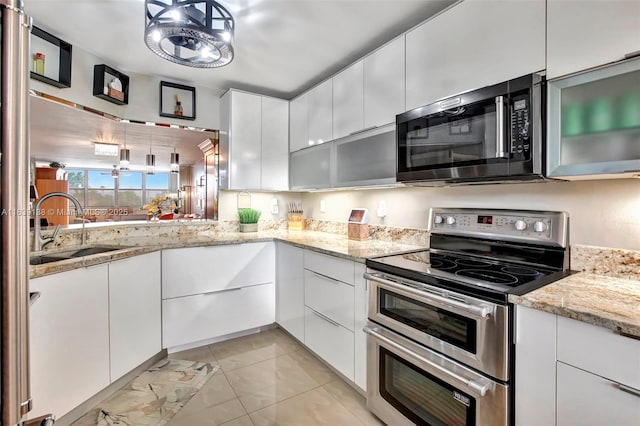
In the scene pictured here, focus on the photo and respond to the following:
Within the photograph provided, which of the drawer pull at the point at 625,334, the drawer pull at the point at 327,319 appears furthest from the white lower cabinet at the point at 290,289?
the drawer pull at the point at 625,334

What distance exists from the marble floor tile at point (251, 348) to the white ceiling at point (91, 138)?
5.55 ft

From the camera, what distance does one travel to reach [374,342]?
1670 millimetres

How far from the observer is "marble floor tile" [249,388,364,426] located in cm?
168

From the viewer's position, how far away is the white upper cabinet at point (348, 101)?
2.19m

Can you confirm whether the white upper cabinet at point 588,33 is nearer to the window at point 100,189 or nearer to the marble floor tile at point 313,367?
the marble floor tile at point 313,367

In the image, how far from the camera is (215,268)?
8.20 feet

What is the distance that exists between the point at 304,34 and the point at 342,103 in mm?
543

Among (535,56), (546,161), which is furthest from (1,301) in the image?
(535,56)

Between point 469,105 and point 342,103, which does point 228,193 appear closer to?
point 342,103

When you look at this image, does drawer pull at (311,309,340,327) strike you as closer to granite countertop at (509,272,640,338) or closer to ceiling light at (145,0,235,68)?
granite countertop at (509,272,640,338)

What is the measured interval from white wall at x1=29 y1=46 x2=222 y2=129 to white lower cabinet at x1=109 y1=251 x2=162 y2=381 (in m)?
1.32

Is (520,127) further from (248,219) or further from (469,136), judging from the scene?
(248,219)

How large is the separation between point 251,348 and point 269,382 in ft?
1.69

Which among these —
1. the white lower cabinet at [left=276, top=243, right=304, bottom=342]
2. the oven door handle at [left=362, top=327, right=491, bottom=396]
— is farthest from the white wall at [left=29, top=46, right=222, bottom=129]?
the oven door handle at [left=362, top=327, right=491, bottom=396]
